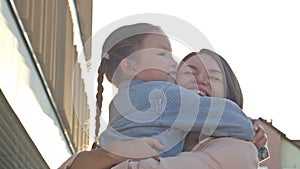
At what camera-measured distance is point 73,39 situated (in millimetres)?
16328

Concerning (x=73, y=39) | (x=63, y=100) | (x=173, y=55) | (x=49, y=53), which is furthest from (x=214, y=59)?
(x=73, y=39)

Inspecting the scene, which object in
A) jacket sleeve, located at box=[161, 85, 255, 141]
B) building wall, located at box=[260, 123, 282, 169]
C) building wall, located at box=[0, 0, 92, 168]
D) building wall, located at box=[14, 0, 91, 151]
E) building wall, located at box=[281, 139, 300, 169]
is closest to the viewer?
jacket sleeve, located at box=[161, 85, 255, 141]

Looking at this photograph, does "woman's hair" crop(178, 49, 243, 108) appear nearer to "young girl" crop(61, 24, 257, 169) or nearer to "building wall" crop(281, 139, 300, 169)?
"young girl" crop(61, 24, 257, 169)

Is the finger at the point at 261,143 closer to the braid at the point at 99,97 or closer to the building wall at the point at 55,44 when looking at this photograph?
the braid at the point at 99,97

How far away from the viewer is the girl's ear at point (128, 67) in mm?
3093

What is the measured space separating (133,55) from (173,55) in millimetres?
135

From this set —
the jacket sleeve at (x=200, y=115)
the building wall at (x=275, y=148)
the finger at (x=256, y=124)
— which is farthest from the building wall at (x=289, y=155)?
the jacket sleeve at (x=200, y=115)

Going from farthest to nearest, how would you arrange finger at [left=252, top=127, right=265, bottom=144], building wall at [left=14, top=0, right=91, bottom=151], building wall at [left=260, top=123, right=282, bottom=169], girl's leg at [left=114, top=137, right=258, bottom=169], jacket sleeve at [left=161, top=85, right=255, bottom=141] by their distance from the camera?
building wall at [left=260, top=123, right=282, bottom=169]
building wall at [left=14, top=0, right=91, bottom=151]
finger at [left=252, top=127, right=265, bottom=144]
jacket sleeve at [left=161, top=85, right=255, bottom=141]
girl's leg at [left=114, top=137, right=258, bottom=169]

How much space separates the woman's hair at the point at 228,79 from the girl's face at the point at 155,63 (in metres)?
0.04

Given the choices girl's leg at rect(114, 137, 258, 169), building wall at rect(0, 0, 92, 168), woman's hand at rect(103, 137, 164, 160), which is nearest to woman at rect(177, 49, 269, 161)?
girl's leg at rect(114, 137, 258, 169)

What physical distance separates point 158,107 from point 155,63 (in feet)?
0.59

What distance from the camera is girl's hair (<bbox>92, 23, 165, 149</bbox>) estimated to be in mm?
3135

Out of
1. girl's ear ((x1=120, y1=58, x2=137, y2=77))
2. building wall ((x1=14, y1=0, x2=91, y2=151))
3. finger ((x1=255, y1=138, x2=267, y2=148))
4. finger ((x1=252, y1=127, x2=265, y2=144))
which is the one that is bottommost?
building wall ((x1=14, y1=0, x2=91, y2=151))

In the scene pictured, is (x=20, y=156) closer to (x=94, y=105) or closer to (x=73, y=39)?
(x=73, y=39)
